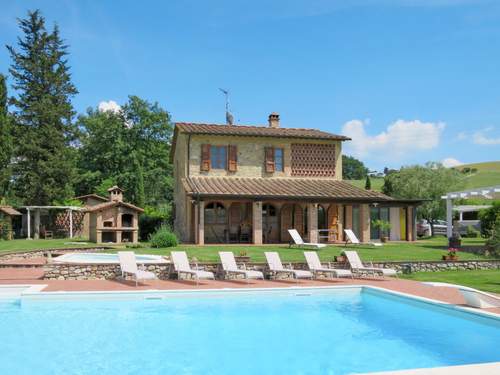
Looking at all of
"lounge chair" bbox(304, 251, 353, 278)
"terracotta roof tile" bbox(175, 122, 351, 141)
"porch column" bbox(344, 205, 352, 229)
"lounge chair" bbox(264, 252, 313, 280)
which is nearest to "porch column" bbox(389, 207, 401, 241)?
"porch column" bbox(344, 205, 352, 229)

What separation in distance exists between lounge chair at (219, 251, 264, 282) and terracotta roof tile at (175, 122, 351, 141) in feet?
43.3

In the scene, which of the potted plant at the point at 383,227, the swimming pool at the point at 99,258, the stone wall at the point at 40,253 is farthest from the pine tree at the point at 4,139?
the potted plant at the point at 383,227

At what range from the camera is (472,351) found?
27.2 feet

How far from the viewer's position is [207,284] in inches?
559

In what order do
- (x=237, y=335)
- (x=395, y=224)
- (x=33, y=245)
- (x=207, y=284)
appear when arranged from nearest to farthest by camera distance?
(x=237, y=335) → (x=207, y=284) → (x=33, y=245) → (x=395, y=224)

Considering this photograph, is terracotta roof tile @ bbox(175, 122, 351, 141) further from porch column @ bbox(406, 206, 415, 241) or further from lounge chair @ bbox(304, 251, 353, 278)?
lounge chair @ bbox(304, 251, 353, 278)

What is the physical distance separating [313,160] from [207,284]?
55.9 ft

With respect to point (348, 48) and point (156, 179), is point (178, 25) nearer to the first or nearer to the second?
point (348, 48)

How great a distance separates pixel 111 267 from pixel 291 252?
787cm

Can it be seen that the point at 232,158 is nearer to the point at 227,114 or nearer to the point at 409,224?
the point at 227,114

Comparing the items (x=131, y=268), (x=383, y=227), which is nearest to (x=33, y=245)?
(x=131, y=268)

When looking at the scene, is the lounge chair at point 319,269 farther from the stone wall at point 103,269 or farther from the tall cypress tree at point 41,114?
the tall cypress tree at point 41,114

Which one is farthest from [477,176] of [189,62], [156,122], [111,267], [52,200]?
[111,267]

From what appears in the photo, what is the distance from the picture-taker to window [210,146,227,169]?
1111 inches
